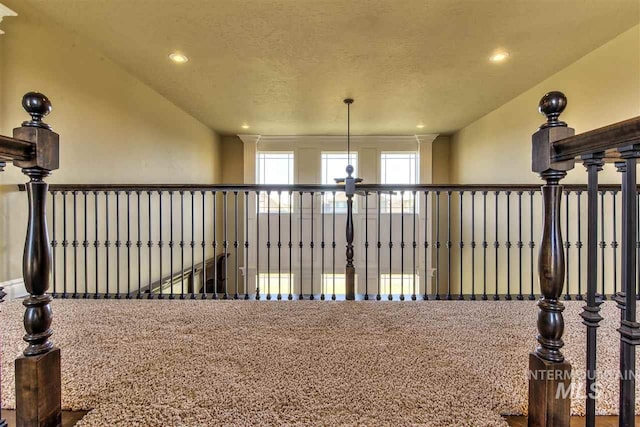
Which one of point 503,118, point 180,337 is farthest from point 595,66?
point 180,337

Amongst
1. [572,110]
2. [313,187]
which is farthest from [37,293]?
[572,110]

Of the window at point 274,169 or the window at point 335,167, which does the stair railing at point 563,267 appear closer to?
the window at point 335,167

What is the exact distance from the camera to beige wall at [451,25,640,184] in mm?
2867

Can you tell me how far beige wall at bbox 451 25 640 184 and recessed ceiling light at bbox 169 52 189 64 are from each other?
13.6 ft

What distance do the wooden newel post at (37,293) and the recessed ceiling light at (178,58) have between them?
2615 mm

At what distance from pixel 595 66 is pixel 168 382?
14.5 feet

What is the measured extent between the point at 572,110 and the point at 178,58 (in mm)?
4277

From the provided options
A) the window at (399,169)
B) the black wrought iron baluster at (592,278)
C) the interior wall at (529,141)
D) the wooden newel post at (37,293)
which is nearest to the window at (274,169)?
the window at (399,169)

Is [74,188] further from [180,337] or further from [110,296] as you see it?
[180,337]

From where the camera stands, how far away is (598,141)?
0.81 metres

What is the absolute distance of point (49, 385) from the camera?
3.36 feet

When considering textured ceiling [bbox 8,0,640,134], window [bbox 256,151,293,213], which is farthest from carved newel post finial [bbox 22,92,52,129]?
window [bbox 256,151,293,213]

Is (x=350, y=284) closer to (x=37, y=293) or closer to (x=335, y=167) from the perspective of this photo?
(x=37, y=293)

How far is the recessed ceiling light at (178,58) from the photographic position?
3250 mm
